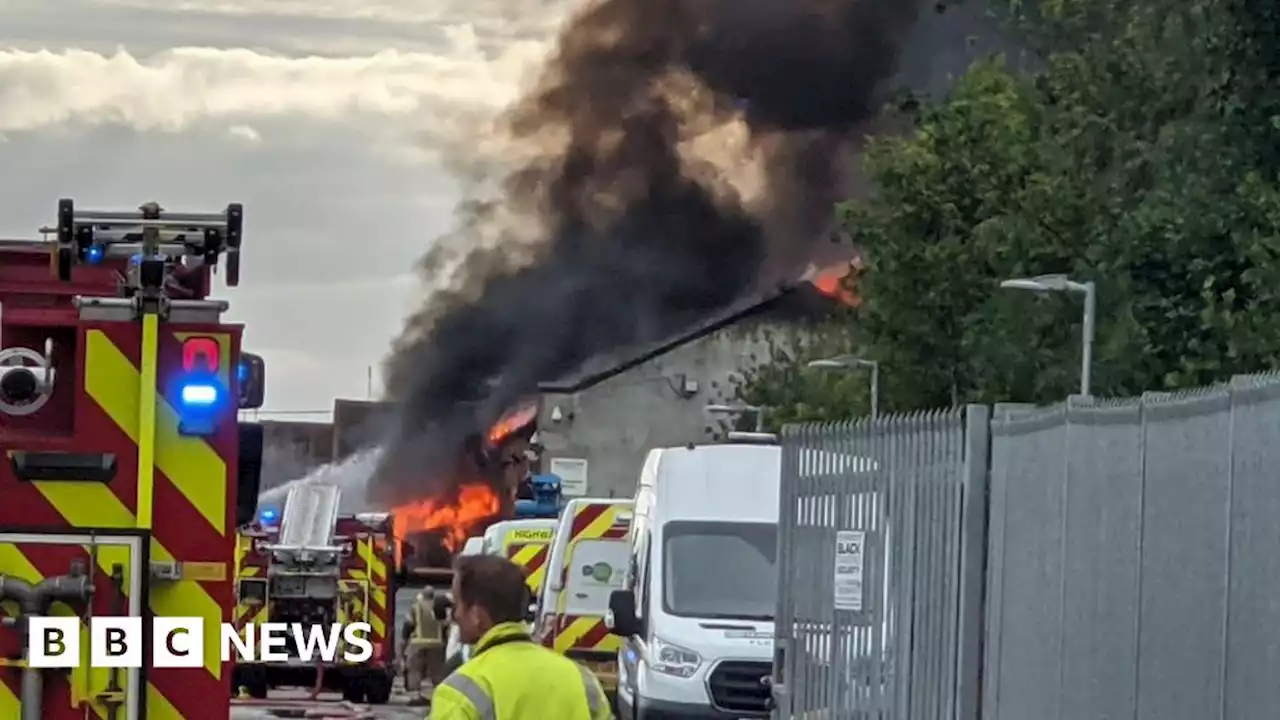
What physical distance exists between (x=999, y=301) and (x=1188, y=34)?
1065 centimetres

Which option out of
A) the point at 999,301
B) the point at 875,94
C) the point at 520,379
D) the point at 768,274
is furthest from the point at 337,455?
the point at 999,301

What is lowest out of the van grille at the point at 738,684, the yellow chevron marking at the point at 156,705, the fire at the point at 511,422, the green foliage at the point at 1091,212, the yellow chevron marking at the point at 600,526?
the van grille at the point at 738,684

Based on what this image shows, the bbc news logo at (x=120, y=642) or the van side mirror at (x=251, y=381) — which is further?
the van side mirror at (x=251, y=381)

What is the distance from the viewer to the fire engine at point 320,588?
27703 mm

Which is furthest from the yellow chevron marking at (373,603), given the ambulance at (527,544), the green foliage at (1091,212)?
the green foliage at (1091,212)

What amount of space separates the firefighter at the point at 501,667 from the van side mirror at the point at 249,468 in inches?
81.1

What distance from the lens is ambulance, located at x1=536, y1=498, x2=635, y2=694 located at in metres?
22.8

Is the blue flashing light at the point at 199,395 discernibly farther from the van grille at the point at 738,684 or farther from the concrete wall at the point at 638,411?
the concrete wall at the point at 638,411

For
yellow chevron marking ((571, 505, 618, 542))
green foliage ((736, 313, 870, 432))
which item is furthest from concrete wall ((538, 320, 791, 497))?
yellow chevron marking ((571, 505, 618, 542))

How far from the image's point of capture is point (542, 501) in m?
52.9

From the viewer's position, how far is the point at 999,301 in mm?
37375

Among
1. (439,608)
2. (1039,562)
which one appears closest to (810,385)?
(439,608)

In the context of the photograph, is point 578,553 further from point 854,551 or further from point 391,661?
point 854,551

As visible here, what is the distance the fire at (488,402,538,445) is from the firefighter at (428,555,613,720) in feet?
230
